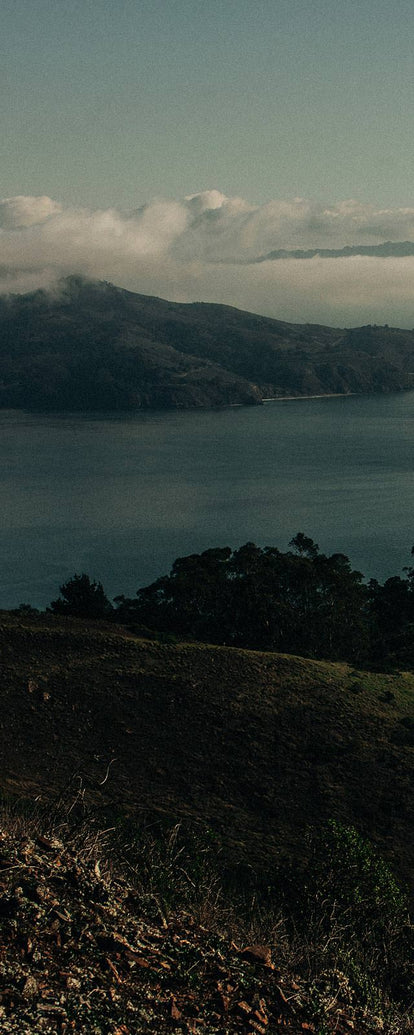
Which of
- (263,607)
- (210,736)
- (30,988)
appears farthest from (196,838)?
(263,607)

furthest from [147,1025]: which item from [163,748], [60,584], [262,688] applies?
[60,584]

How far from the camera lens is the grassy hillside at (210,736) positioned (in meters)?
23.1

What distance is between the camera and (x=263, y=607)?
53.4 m

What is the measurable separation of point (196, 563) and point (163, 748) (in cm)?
3099

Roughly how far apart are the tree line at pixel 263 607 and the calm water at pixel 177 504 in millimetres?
21671

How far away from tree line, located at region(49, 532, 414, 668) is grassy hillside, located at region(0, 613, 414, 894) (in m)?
13.4

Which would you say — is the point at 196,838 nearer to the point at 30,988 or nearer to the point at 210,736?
the point at 210,736

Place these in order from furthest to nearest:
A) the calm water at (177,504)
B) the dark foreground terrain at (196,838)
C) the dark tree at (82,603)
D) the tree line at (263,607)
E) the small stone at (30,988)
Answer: the calm water at (177,504) → the dark tree at (82,603) → the tree line at (263,607) → the dark foreground terrain at (196,838) → the small stone at (30,988)

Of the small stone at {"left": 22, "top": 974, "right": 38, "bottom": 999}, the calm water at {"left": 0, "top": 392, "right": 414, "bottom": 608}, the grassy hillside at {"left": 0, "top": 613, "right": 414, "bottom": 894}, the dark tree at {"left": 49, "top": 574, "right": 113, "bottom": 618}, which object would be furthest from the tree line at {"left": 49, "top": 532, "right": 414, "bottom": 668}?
the small stone at {"left": 22, "top": 974, "right": 38, "bottom": 999}

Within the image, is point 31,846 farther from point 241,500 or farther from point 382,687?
point 241,500

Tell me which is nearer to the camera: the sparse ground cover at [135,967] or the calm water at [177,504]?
the sparse ground cover at [135,967]

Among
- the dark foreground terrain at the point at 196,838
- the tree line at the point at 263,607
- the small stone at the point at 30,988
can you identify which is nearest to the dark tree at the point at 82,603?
the tree line at the point at 263,607

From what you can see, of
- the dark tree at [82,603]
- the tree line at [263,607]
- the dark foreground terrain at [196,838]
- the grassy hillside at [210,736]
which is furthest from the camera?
the dark tree at [82,603]

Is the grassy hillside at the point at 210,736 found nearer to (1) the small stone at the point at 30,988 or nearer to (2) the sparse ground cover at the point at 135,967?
(2) the sparse ground cover at the point at 135,967
